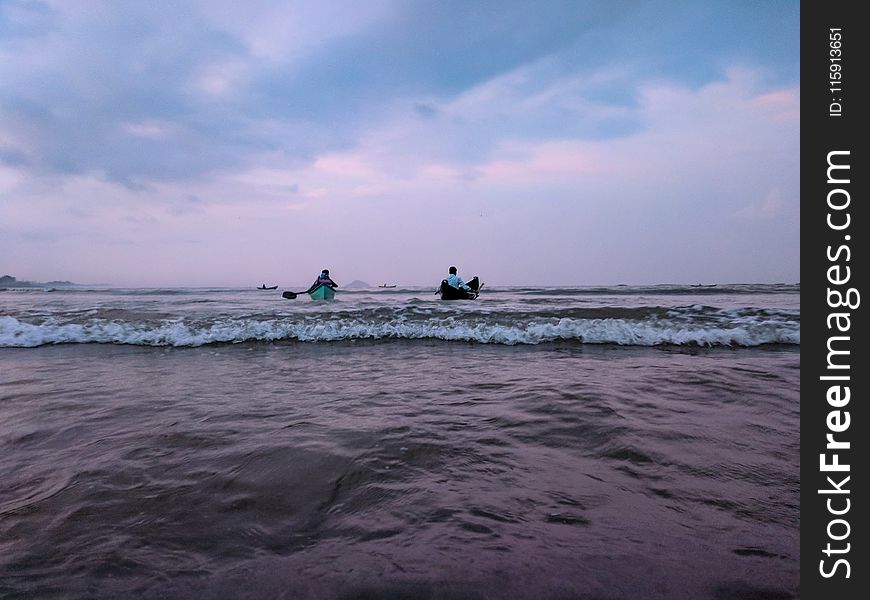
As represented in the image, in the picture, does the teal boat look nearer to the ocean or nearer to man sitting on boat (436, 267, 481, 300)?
man sitting on boat (436, 267, 481, 300)

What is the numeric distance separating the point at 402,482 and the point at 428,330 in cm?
724

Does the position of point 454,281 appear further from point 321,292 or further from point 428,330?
point 428,330

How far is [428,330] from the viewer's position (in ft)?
31.9

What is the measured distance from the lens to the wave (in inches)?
336

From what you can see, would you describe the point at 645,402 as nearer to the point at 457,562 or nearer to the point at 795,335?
the point at 457,562

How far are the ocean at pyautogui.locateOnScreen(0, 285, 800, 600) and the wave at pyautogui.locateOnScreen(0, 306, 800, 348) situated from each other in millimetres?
2755

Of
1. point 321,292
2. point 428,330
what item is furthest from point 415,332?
point 321,292

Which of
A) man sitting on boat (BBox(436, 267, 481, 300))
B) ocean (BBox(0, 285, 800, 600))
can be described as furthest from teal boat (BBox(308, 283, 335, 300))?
ocean (BBox(0, 285, 800, 600))

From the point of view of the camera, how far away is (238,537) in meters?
1.92

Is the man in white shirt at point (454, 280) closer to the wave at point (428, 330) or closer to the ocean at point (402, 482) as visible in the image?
the wave at point (428, 330)

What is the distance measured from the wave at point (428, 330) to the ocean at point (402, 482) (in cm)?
275
